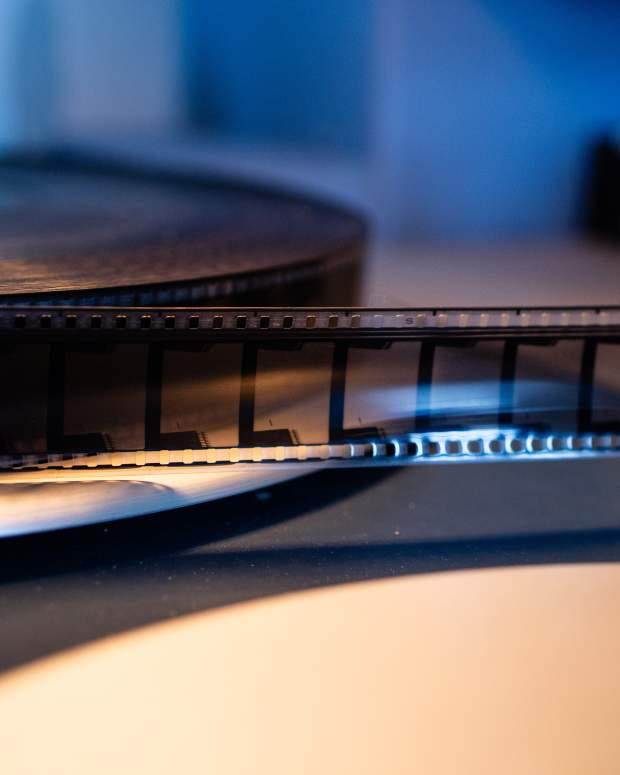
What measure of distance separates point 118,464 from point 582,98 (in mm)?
1606

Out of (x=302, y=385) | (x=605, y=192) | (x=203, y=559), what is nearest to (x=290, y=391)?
(x=302, y=385)

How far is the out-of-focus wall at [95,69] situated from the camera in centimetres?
187

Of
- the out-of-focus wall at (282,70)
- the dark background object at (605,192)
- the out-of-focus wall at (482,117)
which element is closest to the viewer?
the dark background object at (605,192)

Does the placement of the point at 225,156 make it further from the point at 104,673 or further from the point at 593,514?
the point at 104,673

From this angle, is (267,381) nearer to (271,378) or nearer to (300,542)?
(271,378)

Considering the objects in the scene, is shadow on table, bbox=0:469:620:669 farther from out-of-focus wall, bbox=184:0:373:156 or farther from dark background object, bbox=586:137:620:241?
out-of-focus wall, bbox=184:0:373:156

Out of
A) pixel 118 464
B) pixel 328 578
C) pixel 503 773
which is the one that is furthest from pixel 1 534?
pixel 503 773

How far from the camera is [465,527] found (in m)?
0.56

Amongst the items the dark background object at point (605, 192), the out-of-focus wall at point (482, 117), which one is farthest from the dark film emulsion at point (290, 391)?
the out-of-focus wall at point (482, 117)

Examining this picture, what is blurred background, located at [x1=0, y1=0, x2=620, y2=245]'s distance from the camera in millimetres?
1874

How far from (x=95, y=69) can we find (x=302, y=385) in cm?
165

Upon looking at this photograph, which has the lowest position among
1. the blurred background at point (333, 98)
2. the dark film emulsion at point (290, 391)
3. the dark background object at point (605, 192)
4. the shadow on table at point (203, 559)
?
the shadow on table at point (203, 559)

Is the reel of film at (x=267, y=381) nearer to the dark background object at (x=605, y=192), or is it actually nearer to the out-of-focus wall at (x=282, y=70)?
the dark background object at (x=605, y=192)

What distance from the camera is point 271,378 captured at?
0.55 meters
